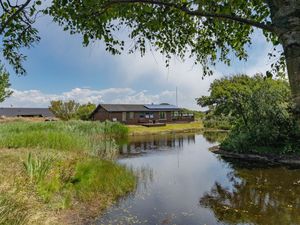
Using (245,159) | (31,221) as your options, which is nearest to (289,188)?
(245,159)

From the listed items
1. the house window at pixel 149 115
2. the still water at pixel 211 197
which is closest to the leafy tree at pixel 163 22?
the still water at pixel 211 197

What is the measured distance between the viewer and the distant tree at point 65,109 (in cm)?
4868

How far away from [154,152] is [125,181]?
387 inches

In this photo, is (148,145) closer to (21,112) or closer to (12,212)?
(12,212)

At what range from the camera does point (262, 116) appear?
16625mm

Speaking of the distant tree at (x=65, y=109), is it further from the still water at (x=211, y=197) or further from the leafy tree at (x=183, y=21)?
the leafy tree at (x=183, y=21)

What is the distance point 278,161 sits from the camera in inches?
576

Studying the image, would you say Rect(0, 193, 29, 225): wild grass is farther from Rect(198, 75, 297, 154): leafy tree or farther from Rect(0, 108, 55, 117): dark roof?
Rect(0, 108, 55, 117): dark roof

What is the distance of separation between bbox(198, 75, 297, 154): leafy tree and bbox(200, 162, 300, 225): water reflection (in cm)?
377

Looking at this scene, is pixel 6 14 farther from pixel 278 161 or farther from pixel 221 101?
pixel 221 101

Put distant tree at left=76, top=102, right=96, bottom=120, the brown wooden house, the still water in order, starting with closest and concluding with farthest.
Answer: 1. the still water
2. the brown wooden house
3. distant tree at left=76, top=102, right=96, bottom=120

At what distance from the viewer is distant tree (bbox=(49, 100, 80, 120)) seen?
48681 mm

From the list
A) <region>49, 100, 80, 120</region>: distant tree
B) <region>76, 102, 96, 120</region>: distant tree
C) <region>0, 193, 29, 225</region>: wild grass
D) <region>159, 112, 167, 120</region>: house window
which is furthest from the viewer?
<region>76, 102, 96, 120</region>: distant tree

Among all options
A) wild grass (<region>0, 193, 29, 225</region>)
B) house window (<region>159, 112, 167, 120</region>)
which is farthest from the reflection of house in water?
house window (<region>159, 112, 167, 120</region>)
